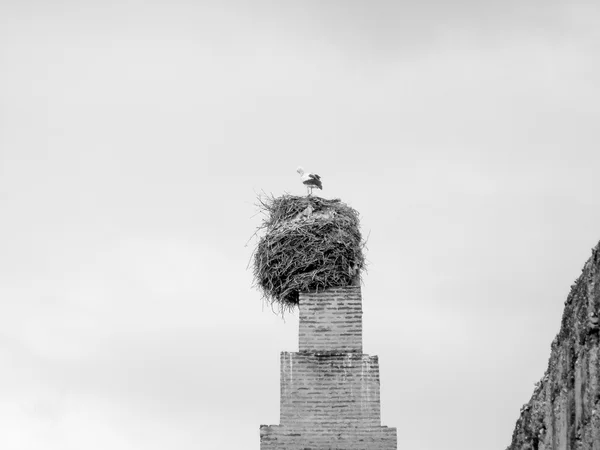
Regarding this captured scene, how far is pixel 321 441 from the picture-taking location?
45.8 ft

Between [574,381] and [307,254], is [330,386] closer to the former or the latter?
[307,254]

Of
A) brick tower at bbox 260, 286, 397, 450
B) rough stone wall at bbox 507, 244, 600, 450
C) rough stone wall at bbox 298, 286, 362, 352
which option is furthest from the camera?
rough stone wall at bbox 298, 286, 362, 352

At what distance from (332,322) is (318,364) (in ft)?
1.77

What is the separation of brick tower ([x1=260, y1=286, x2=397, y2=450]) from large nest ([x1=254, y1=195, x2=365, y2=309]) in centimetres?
23

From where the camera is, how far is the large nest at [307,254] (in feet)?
48.8

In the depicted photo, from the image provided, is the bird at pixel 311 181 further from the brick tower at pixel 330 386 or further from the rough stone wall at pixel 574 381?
the rough stone wall at pixel 574 381

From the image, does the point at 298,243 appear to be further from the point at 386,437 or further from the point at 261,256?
the point at 386,437

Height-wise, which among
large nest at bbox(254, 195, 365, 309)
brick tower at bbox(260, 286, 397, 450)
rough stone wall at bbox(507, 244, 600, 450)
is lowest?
rough stone wall at bbox(507, 244, 600, 450)

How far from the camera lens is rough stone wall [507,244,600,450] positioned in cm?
520

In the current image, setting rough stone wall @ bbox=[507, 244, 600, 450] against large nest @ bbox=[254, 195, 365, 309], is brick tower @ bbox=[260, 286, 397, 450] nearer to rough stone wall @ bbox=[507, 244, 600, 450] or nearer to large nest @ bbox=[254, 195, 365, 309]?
large nest @ bbox=[254, 195, 365, 309]

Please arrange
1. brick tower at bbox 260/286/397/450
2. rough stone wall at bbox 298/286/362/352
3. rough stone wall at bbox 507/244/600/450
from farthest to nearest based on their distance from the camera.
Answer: rough stone wall at bbox 298/286/362/352, brick tower at bbox 260/286/397/450, rough stone wall at bbox 507/244/600/450

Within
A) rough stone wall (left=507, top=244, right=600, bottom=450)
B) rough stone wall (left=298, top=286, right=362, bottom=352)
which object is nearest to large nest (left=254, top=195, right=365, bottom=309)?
rough stone wall (left=298, top=286, right=362, bottom=352)

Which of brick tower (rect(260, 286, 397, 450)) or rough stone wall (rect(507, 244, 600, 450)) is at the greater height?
brick tower (rect(260, 286, 397, 450))

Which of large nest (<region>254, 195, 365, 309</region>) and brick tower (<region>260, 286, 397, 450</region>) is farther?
large nest (<region>254, 195, 365, 309</region>)
